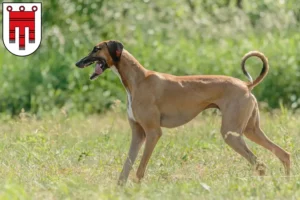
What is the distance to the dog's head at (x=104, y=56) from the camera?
10281mm

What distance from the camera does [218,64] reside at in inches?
725

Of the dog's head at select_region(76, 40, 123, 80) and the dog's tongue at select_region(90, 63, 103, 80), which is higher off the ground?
the dog's head at select_region(76, 40, 123, 80)

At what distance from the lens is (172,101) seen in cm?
1037

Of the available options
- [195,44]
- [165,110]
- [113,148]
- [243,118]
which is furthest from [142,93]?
[195,44]

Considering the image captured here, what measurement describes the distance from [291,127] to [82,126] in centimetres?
315

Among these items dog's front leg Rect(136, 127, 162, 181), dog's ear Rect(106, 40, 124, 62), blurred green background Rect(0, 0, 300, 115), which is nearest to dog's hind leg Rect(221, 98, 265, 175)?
dog's front leg Rect(136, 127, 162, 181)

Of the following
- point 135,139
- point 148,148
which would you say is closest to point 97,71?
point 135,139

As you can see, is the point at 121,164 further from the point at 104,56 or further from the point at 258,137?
the point at 258,137

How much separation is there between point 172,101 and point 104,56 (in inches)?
34.9

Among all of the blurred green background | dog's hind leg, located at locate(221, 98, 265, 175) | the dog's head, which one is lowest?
the blurred green background

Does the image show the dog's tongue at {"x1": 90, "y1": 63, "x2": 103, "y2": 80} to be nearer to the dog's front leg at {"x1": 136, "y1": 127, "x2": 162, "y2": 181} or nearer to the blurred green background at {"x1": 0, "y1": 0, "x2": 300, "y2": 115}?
the dog's front leg at {"x1": 136, "y1": 127, "x2": 162, "y2": 181}

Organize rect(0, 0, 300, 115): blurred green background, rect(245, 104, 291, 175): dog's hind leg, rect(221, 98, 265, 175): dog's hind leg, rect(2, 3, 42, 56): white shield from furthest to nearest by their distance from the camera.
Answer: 1. rect(0, 0, 300, 115): blurred green background
2. rect(2, 3, 42, 56): white shield
3. rect(245, 104, 291, 175): dog's hind leg
4. rect(221, 98, 265, 175): dog's hind leg

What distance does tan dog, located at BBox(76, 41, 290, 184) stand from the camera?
33.1 ft

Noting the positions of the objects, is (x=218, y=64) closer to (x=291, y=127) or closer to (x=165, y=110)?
(x=291, y=127)
